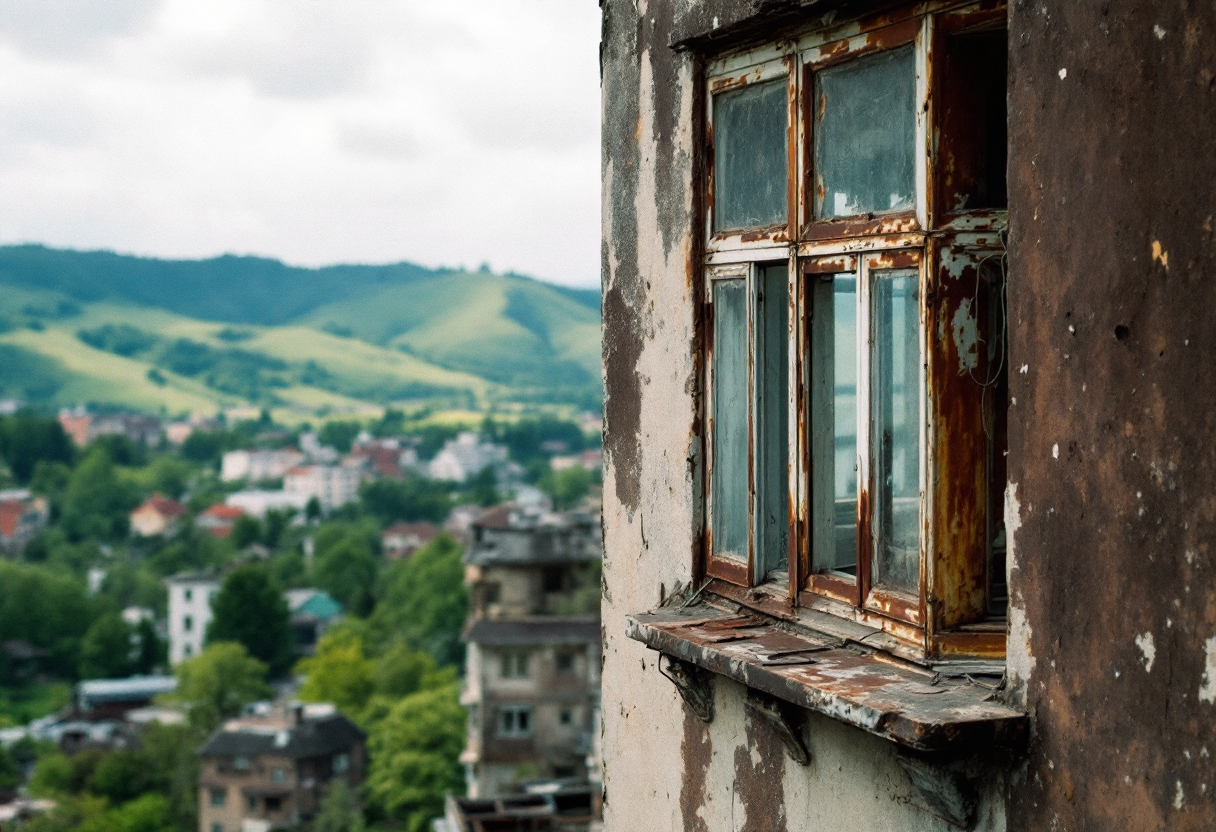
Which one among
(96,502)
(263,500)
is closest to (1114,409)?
(96,502)

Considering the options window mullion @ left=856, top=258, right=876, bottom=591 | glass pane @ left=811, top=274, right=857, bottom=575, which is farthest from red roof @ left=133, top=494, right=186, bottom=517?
window mullion @ left=856, top=258, right=876, bottom=591

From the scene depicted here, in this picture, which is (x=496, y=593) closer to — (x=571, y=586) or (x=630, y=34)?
(x=571, y=586)

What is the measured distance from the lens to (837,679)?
2.75 m

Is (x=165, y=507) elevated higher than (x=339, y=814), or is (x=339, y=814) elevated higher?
(x=165, y=507)

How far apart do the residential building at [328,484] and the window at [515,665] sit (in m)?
106

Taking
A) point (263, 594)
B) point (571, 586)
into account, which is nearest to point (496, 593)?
point (571, 586)

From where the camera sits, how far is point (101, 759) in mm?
52312

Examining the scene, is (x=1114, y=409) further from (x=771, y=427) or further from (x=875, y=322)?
(x=771, y=427)

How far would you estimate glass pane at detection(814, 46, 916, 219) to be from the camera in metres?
2.81

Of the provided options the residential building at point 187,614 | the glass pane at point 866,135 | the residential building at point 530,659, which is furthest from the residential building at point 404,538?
the glass pane at point 866,135

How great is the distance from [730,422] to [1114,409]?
4.47 feet

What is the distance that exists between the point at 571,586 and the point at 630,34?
3626 centimetres

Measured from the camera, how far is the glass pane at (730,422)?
3445 millimetres

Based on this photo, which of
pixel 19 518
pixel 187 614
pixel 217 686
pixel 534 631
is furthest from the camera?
pixel 19 518
